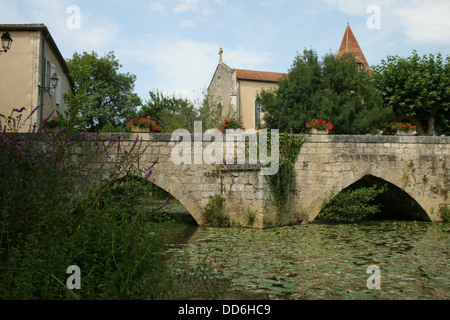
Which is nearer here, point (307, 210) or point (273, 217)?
point (273, 217)

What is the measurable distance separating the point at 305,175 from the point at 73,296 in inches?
288

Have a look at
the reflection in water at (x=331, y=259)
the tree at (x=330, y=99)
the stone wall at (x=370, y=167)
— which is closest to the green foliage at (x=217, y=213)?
the reflection in water at (x=331, y=259)

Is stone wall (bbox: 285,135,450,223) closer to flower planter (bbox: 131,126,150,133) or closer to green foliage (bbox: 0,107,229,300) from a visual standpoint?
flower planter (bbox: 131,126,150,133)

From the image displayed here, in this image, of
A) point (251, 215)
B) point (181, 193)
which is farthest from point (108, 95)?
point (251, 215)

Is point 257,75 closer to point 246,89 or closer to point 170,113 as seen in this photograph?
point 246,89

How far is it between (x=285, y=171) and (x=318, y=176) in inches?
38.3

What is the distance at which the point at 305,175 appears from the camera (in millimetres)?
9102

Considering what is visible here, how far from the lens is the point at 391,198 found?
34.6ft

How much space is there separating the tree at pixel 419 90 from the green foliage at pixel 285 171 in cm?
1319

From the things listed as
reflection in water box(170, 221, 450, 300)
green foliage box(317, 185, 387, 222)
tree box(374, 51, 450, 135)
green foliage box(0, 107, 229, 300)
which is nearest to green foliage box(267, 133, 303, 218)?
reflection in water box(170, 221, 450, 300)
